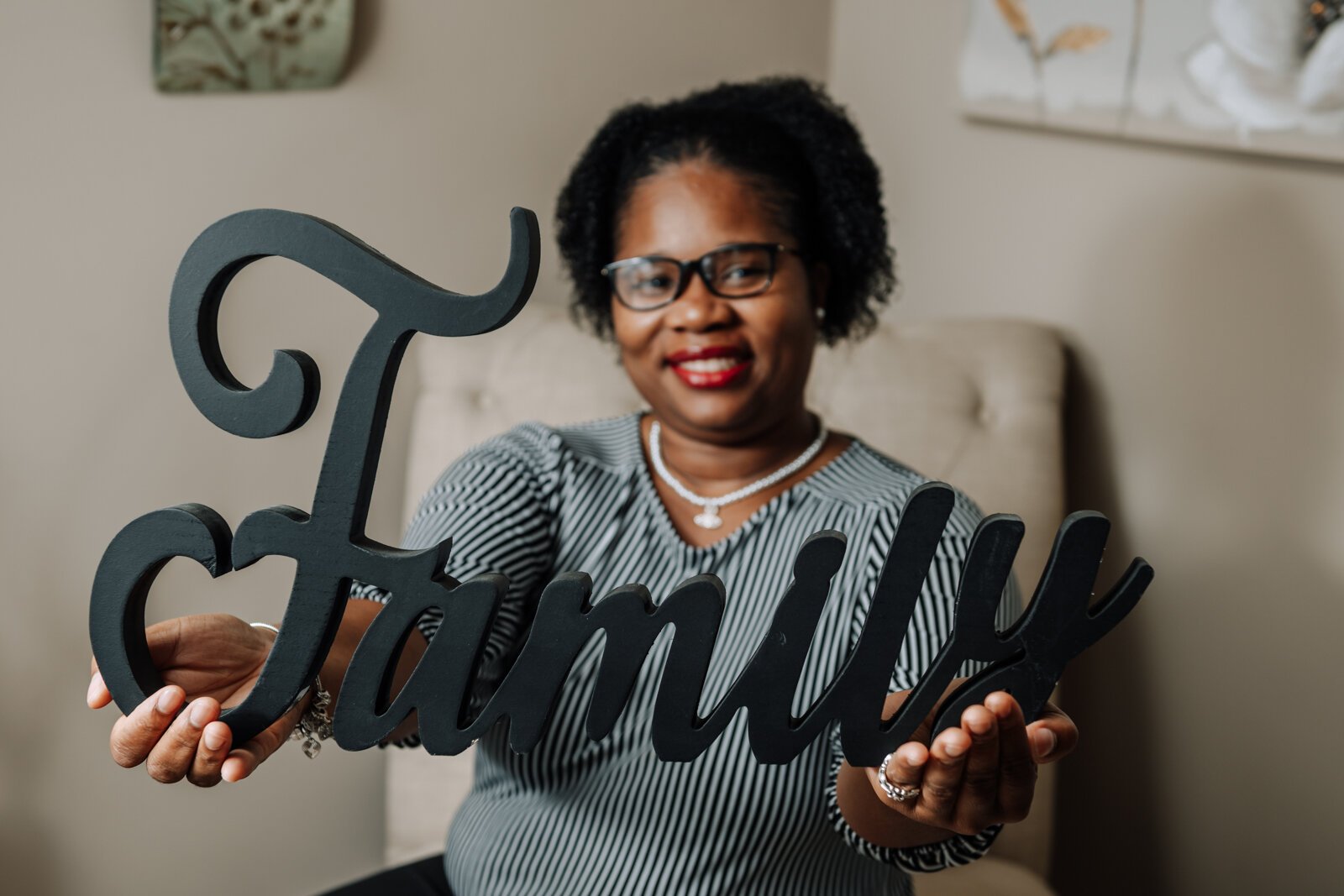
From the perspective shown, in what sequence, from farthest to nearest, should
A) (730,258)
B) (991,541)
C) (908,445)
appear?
(908,445) < (730,258) < (991,541)

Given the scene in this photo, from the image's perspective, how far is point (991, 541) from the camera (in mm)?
731

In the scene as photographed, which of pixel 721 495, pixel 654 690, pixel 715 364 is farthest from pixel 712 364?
pixel 654 690

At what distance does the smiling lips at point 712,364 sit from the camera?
3.56 ft

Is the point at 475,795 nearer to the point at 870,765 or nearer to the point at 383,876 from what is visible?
the point at 383,876

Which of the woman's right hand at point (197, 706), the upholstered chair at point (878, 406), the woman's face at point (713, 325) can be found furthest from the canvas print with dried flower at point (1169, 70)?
the woman's right hand at point (197, 706)

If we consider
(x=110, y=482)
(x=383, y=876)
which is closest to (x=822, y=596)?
(x=383, y=876)

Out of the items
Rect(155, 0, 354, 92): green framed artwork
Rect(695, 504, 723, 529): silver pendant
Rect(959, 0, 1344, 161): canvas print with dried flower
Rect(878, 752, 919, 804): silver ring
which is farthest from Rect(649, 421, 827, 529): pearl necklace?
Rect(155, 0, 354, 92): green framed artwork

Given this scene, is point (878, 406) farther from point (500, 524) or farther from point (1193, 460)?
point (500, 524)

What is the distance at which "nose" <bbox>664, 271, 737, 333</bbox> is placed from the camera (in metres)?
1.08

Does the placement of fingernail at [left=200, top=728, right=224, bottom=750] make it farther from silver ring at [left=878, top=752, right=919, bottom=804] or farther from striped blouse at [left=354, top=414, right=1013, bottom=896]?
silver ring at [left=878, top=752, right=919, bottom=804]

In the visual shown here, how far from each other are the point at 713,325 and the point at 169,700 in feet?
1.84

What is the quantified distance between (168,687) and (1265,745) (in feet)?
4.00

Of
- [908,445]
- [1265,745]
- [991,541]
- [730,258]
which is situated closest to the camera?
[991,541]

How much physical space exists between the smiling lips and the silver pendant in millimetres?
141
